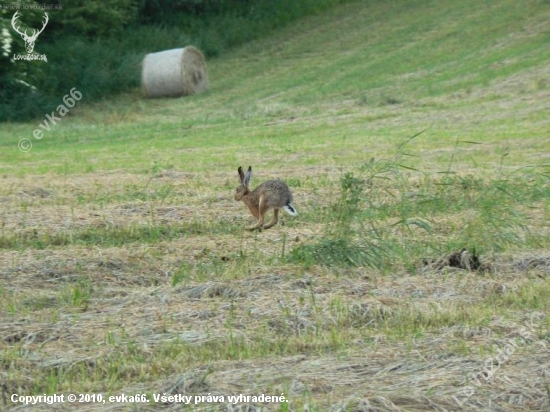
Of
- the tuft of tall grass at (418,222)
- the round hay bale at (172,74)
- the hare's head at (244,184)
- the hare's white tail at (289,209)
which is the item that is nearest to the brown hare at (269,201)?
the hare's white tail at (289,209)

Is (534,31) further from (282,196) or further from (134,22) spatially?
(282,196)

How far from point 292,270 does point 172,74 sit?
23.7m

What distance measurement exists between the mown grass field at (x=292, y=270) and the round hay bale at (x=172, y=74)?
8840mm

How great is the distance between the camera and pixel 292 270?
8.52 m

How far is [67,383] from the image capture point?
226 inches

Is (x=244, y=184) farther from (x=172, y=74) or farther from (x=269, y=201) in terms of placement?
(x=172, y=74)

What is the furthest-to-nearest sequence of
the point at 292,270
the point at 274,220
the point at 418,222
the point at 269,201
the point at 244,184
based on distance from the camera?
the point at 244,184 → the point at 274,220 → the point at 269,201 → the point at 418,222 → the point at 292,270

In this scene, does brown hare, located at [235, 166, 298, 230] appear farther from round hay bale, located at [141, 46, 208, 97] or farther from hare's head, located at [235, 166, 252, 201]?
round hay bale, located at [141, 46, 208, 97]

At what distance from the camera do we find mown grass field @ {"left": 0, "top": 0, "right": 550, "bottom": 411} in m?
5.71

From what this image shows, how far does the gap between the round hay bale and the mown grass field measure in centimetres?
884

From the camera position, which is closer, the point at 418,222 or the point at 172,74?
the point at 418,222

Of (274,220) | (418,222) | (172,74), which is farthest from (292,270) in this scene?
(172,74)

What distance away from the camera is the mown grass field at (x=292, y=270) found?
5.71 meters

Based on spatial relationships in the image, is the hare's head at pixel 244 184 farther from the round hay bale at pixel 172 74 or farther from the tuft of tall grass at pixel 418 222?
the round hay bale at pixel 172 74
